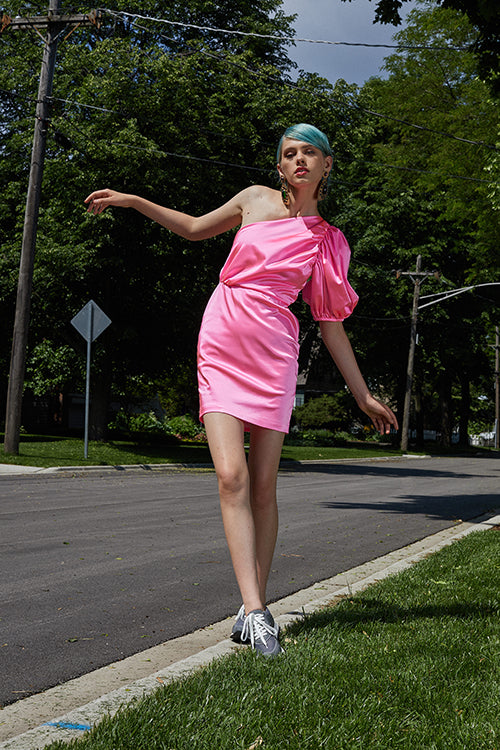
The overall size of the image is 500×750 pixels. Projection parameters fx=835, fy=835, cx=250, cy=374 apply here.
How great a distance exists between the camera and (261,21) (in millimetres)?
26141

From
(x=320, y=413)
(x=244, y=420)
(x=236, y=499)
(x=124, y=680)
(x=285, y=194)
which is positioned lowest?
(x=124, y=680)

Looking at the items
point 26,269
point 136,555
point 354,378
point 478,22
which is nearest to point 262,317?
point 354,378

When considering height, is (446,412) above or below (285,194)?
above

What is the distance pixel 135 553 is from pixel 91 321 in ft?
36.9

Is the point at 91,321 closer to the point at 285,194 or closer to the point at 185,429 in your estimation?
the point at 285,194

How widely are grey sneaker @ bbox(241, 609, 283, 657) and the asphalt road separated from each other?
752 millimetres

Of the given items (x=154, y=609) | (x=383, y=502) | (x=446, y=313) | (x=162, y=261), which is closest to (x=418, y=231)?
(x=446, y=313)

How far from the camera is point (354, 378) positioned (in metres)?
3.81

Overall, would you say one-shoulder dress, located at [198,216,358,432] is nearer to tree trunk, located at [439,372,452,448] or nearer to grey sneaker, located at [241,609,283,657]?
grey sneaker, located at [241,609,283,657]

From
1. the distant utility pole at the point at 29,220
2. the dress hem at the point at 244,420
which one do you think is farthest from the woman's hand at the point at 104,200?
the distant utility pole at the point at 29,220

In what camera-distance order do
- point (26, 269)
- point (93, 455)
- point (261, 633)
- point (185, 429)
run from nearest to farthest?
point (261, 633) < point (26, 269) < point (93, 455) < point (185, 429)

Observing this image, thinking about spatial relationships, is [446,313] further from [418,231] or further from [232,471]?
[232,471]

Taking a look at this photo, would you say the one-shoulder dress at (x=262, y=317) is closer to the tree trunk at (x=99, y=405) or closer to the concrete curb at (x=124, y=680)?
the concrete curb at (x=124, y=680)

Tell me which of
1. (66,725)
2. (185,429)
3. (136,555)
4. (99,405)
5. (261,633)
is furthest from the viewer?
(185,429)
